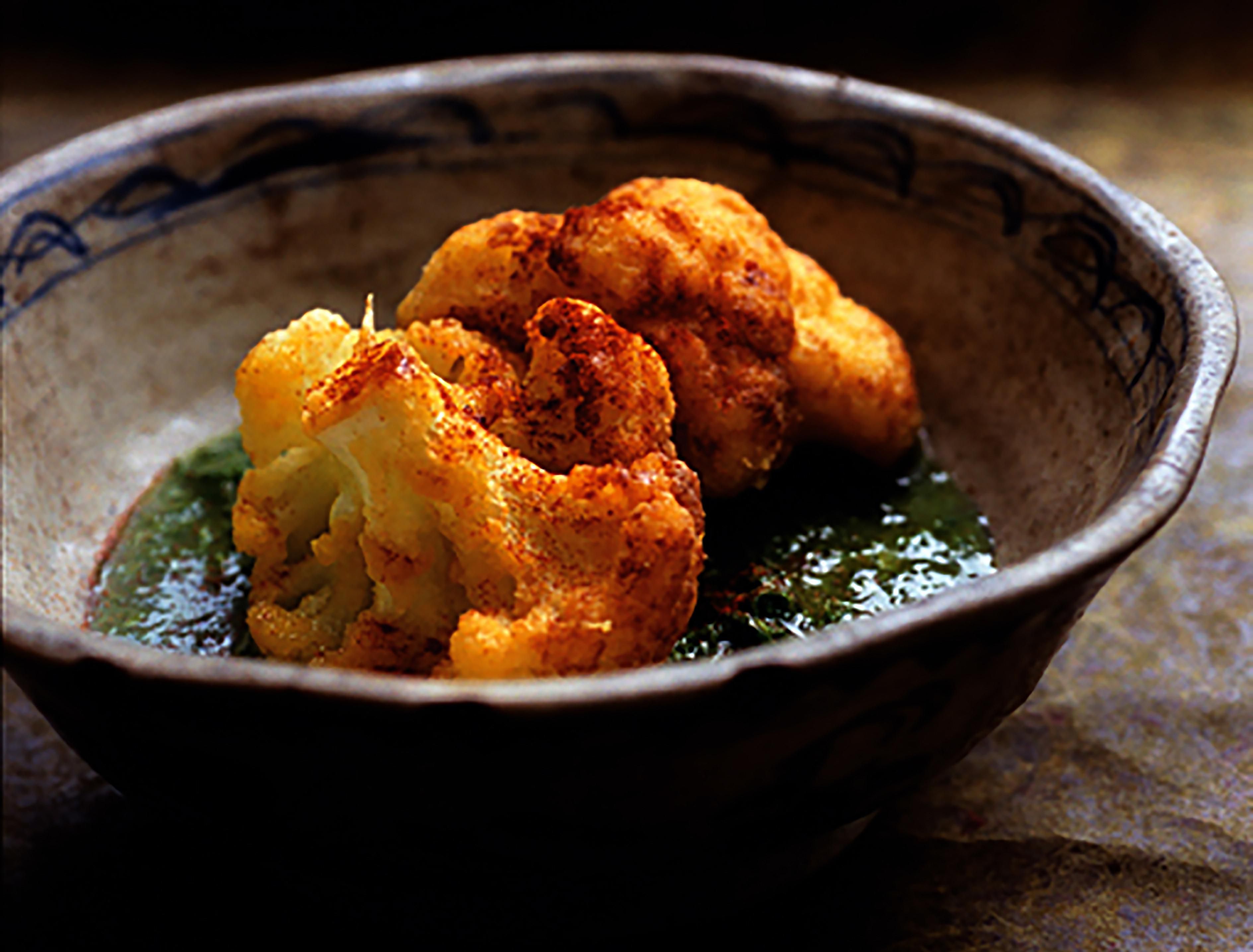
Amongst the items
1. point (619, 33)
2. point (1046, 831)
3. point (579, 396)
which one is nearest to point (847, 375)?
point (579, 396)

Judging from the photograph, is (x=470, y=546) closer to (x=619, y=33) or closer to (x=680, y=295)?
(x=680, y=295)

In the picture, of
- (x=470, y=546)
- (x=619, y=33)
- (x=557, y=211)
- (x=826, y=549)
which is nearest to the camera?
(x=470, y=546)

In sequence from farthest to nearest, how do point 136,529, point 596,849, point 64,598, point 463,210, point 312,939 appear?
point 463,210 < point 136,529 < point 64,598 < point 312,939 < point 596,849

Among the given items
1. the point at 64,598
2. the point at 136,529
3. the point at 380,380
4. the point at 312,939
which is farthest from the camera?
the point at 136,529

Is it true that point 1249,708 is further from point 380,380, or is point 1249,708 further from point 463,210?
point 463,210

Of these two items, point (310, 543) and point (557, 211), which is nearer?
point (310, 543)

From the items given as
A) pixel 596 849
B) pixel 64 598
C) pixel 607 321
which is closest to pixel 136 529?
pixel 64 598

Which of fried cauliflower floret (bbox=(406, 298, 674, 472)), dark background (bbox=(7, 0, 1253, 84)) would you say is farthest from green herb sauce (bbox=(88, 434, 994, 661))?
dark background (bbox=(7, 0, 1253, 84))
